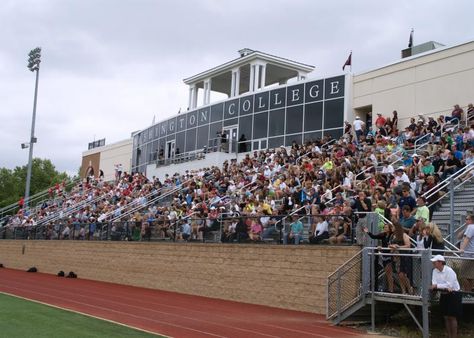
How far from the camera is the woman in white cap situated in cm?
1059

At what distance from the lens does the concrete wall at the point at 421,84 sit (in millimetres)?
23953

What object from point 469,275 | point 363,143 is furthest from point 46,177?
point 469,275

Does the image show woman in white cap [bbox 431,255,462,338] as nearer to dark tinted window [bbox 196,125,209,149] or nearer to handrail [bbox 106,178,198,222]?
handrail [bbox 106,178,198,222]

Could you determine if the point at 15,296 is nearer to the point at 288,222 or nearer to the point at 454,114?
the point at 288,222

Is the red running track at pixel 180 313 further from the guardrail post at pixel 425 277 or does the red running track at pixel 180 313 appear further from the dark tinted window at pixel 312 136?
the dark tinted window at pixel 312 136

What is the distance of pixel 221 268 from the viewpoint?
19.5 m

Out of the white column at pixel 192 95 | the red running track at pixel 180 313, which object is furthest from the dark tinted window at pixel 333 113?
the white column at pixel 192 95

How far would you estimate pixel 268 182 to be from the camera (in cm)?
2355

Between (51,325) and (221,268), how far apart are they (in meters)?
8.15

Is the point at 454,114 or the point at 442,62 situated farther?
the point at 442,62

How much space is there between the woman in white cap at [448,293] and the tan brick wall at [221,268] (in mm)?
4025

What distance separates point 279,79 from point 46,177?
55641 millimetres

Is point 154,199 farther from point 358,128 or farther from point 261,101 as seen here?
point 358,128

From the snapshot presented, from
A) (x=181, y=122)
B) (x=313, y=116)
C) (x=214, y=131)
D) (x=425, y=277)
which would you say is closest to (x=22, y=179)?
(x=181, y=122)
